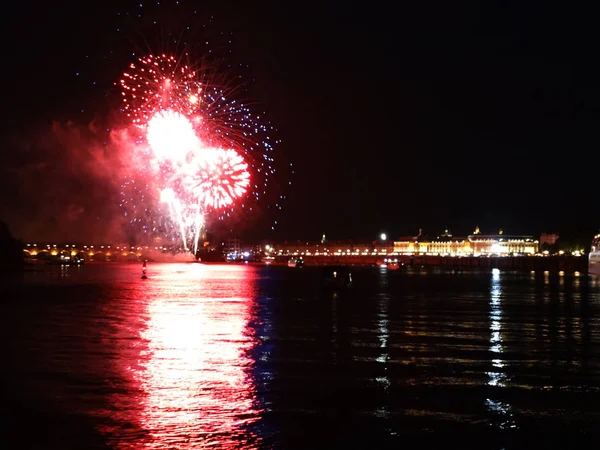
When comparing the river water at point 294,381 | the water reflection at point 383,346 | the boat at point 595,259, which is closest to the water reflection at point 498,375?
the river water at point 294,381

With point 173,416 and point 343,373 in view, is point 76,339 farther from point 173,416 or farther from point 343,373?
point 173,416

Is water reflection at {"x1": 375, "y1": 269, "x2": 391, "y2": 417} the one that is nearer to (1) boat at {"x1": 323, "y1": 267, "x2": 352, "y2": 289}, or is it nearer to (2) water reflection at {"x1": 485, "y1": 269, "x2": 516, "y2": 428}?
(2) water reflection at {"x1": 485, "y1": 269, "x2": 516, "y2": 428}

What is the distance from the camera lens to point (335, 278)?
152 feet

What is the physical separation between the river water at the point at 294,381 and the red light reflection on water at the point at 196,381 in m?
0.03

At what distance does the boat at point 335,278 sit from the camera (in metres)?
46.3

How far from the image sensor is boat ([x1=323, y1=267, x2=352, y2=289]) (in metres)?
46.3

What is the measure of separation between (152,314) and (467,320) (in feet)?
34.8

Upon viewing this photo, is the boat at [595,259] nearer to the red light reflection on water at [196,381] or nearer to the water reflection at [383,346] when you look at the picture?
the water reflection at [383,346]

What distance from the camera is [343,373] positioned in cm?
1344

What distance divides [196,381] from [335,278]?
3442 centimetres

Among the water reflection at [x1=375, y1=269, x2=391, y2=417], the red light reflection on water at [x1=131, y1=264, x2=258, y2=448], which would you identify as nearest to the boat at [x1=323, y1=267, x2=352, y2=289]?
the water reflection at [x1=375, y1=269, x2=391, y2=417]

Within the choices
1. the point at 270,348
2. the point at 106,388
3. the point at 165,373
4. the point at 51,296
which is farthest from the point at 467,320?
the point at 51,296

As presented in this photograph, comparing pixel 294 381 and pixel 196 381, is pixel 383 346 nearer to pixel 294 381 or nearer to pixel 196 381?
pixel 294 381

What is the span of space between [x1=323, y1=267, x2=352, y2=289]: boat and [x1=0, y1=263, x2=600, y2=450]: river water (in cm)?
2145
